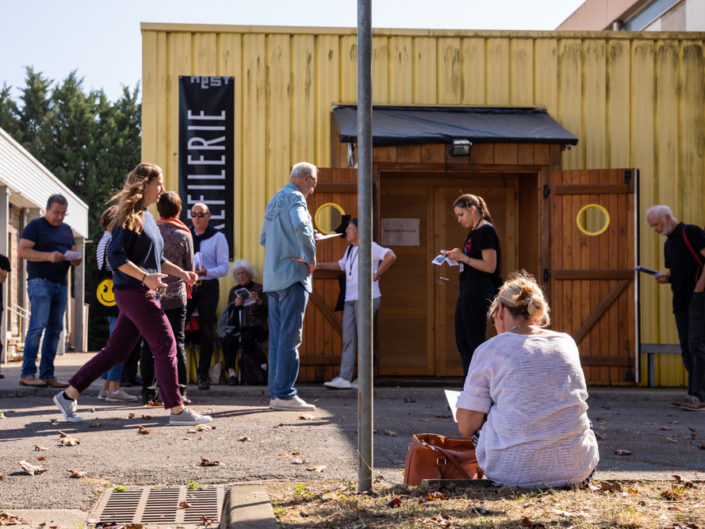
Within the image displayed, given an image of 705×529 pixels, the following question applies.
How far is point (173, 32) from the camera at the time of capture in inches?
444

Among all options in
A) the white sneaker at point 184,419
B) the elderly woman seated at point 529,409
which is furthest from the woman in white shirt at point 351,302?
the elderly woman seated at point 529,409

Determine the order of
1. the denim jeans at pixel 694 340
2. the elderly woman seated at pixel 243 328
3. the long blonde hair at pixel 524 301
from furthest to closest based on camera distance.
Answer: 1. the elderly woman seated at pixel 243 328
2. the denim jeans at pixel 694 340
3. the long blonde hair at pixel 524 301

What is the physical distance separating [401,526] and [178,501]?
152 cm

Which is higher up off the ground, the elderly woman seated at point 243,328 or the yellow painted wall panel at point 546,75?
the yellow painted wall panel at point 546,75

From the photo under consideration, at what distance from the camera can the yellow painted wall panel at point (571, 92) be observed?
1173 cm

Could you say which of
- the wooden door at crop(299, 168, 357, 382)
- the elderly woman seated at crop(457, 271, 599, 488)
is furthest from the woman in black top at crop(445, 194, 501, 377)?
the elderly woman seated at crop(457, 271, 599, 488)

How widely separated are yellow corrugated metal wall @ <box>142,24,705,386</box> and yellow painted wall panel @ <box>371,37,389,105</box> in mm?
12

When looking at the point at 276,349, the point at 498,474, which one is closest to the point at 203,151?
the point at 276,349

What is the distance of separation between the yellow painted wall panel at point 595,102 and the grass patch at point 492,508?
295 inches

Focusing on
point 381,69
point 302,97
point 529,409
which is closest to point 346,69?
point 381,69

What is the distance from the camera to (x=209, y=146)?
11227mm

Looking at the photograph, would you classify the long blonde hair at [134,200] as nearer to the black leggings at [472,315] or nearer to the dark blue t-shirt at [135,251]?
the dark blue t-shirt at [135,251]

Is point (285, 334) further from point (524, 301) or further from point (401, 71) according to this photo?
point (401, 71)

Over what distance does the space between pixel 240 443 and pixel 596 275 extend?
5.90 metres
